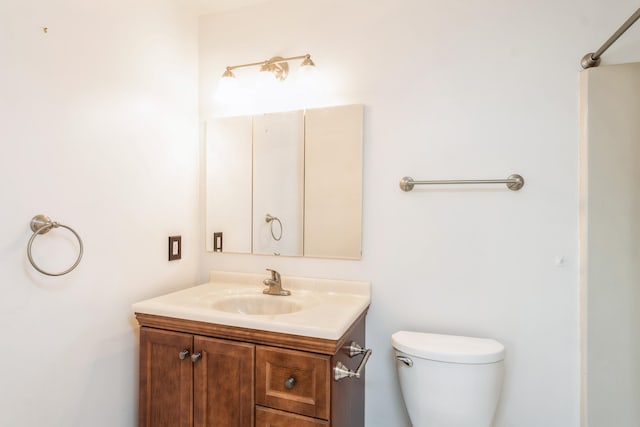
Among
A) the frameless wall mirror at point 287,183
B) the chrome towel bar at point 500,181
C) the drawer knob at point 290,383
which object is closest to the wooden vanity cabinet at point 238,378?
the drawer knob at point 290,383

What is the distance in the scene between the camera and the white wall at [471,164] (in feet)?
4.33

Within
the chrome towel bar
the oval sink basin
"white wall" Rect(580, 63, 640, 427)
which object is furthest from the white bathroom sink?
"white wall" Rect(580, 63, 640, 427)

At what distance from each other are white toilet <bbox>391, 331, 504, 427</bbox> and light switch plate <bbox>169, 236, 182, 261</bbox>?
1145 millimetres

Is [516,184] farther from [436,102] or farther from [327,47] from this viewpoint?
[327,47]

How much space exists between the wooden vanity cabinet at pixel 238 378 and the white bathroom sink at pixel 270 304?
3 centimetres

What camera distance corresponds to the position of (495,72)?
1.39 m

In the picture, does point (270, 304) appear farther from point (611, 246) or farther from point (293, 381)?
point (611, 246)

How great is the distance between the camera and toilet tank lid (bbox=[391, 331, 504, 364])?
1.21 metres

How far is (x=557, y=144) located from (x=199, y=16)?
184 centimetres

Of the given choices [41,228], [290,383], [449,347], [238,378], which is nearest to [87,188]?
[41,228]

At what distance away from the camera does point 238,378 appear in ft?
3.93

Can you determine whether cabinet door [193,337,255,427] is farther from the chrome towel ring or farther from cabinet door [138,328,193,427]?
the chrome towel ring

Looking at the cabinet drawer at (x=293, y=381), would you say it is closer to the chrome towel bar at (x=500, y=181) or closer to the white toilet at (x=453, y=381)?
the white toilet at (x=453, y=381)

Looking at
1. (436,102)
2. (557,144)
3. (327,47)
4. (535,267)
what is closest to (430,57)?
(436,102)
